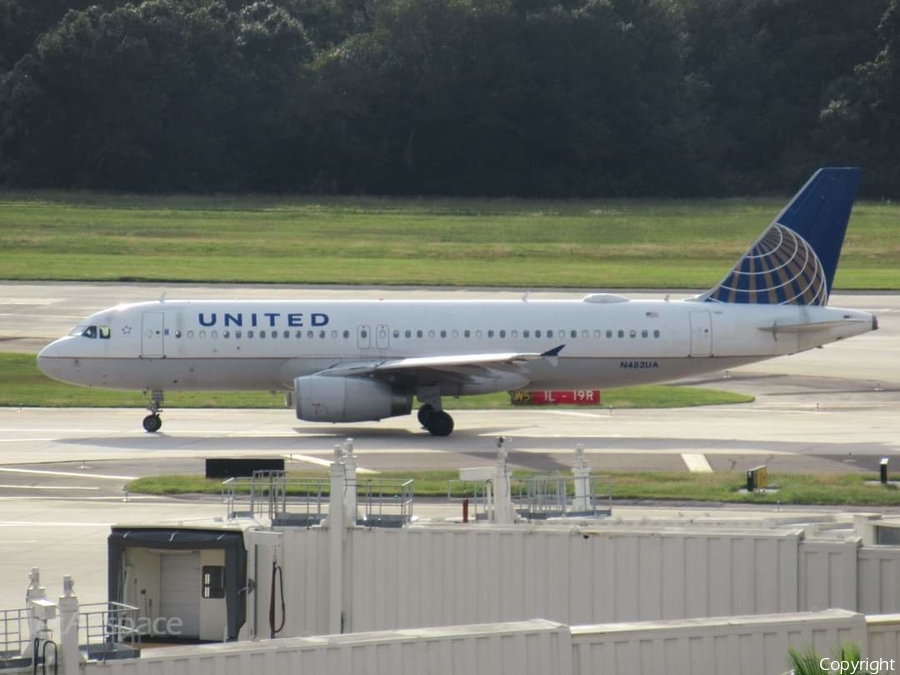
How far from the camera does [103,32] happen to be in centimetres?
14712

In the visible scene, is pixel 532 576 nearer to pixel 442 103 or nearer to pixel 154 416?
pixel 154 416

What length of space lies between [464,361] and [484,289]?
40.7 metres

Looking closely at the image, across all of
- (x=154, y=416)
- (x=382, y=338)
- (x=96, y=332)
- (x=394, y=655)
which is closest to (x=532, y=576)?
(x=394, y=655)

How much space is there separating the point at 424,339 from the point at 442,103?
338 ft

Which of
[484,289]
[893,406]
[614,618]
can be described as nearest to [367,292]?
[484,289]

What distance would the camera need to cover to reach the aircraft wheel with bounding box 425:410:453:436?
5006 cm

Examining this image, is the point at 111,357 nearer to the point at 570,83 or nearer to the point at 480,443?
the point at 480,443

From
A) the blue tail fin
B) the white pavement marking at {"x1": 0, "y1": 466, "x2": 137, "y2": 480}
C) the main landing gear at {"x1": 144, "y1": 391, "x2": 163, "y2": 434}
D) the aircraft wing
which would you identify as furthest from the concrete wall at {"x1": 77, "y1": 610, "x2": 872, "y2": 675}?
the main landing gear at {"x1": 144, "y1": 391, "x2": 163, "y2": 434}

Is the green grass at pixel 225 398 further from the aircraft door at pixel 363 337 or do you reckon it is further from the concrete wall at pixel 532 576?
the concrete wall at pixel 532 576

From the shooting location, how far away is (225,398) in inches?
2361

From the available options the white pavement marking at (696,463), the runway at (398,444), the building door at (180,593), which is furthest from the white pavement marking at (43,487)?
the building door at (180,593)

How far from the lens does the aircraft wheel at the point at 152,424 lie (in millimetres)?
51125

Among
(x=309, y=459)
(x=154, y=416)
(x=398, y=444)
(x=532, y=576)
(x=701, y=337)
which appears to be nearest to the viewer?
(x=532, y=576)

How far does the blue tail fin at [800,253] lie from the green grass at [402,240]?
1467 inches
